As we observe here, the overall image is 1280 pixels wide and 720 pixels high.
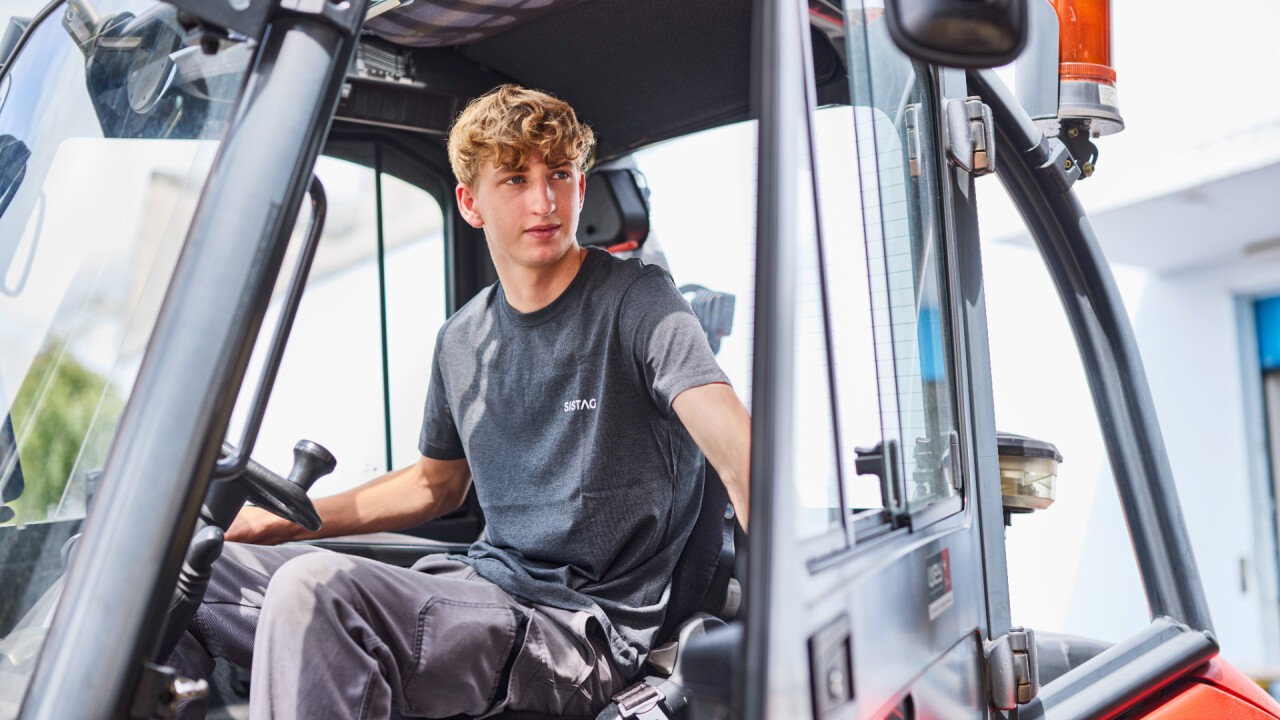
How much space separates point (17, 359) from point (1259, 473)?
1084 cm

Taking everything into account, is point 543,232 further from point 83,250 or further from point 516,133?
point 83,250

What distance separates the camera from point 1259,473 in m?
9.96

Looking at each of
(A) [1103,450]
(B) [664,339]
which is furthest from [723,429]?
(A) [1103,450]

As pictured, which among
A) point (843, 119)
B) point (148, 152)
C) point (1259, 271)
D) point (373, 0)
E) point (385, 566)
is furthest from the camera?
point (1259, 271)

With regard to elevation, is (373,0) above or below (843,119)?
above

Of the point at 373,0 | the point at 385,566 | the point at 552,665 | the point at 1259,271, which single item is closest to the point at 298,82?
the point at 385,566

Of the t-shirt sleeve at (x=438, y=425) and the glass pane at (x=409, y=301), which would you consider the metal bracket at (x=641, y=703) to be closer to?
the t-shirt sleeve at (x=438, y=425)

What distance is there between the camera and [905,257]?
4.92ft

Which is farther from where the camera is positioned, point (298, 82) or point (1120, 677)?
point (1120, 677)

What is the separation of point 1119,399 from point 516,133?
127cm

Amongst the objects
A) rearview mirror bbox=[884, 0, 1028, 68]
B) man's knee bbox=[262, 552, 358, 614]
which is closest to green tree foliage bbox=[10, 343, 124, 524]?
man's knee bbox=[262, 552, 358, 614]

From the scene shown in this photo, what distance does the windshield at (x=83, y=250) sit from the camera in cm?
108

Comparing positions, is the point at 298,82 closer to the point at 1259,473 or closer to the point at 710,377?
the point at 710,377

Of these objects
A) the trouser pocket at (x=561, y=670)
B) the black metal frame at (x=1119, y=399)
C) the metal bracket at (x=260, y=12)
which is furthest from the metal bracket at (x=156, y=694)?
the black metal frame at (x=1119, y=399)
